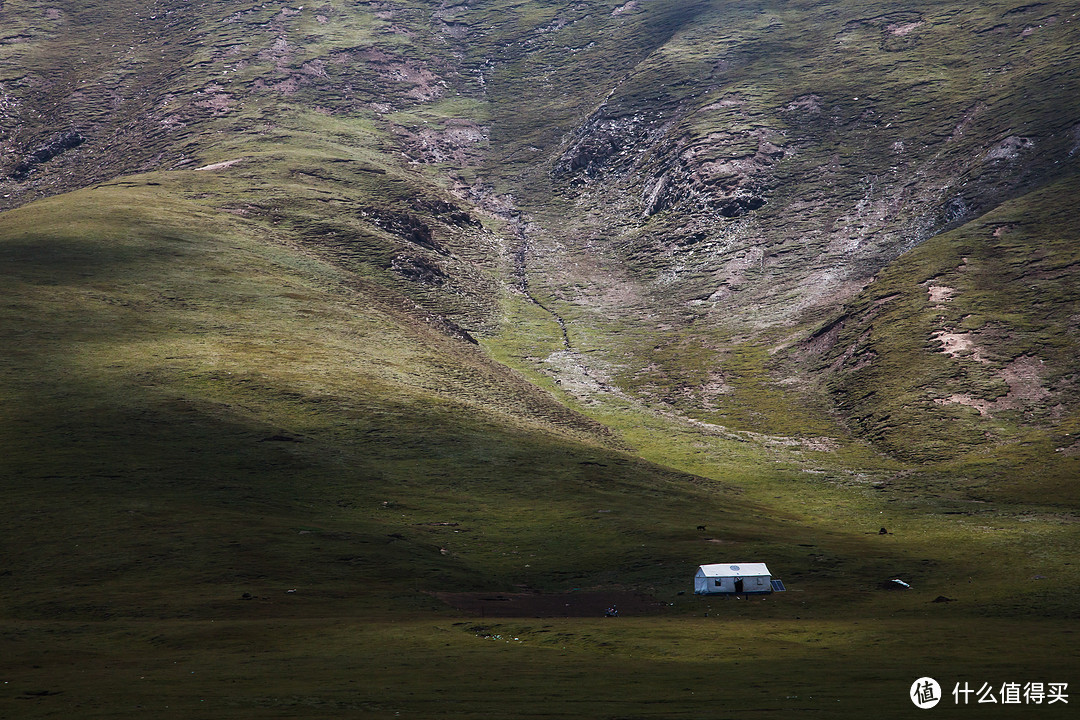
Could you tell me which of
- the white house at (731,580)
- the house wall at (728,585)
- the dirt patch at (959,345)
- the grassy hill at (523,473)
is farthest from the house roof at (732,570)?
the dirt patch at (959,345)

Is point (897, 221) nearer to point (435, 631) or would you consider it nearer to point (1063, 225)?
point (1063, 225)

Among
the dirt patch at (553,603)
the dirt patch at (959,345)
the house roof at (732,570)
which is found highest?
the dirt patch at (959,345)

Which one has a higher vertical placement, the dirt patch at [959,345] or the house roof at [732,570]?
the dirt patch at [959,345]

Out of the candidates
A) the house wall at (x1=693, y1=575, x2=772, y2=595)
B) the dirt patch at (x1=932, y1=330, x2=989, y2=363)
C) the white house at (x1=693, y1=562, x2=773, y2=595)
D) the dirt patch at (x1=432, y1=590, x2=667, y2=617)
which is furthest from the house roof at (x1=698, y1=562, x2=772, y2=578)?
the dirt patch at (x1=932, y1=330, x2=989, y2=363)

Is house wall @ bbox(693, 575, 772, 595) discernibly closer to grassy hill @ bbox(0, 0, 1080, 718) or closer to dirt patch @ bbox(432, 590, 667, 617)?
grassy hill @ bbox(0, 0, 1080, 718)

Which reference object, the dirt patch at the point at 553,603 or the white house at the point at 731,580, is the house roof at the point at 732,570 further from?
the dirt patch at the point at 553,603

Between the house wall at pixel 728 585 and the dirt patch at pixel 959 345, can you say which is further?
the dirt patch at pixel 959 345
